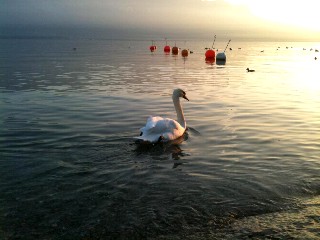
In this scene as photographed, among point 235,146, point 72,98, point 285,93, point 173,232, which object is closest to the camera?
point 173,232

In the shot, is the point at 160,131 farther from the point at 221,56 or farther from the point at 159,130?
the point at 221,56

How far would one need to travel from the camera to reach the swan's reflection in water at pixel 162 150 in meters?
11.6

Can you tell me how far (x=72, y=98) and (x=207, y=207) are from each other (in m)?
16.9

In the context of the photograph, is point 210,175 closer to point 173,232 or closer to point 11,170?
point 173,232

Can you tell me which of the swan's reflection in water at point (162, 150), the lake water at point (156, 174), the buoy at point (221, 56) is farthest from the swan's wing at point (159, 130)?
the buoy at point (221, 56)

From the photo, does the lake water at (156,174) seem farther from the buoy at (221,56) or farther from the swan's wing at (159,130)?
the buoy at (221,56)

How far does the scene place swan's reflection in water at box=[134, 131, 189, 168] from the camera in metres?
11.6

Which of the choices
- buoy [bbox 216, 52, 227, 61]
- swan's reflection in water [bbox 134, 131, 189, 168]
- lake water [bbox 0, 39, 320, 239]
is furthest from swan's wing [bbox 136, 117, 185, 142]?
buoy [bbox 216, 52, 227, 61]

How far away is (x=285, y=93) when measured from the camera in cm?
2684

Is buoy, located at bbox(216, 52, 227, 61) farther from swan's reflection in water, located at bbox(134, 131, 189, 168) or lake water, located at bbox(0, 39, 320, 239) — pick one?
swan's reflection in water, located at bbox(134, 131, 189, 168)

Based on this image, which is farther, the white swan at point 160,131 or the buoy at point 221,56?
the buoy at point 221,56

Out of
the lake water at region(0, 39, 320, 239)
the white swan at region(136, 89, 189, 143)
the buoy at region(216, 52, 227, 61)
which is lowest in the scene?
the lake water at region(0, 39, 320, 239)

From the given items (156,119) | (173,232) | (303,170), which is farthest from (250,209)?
(156,119)

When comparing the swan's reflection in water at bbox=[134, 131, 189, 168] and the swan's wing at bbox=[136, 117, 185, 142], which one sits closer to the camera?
the swan's reflection in water at bbox=[134, 131, 189, 168]
